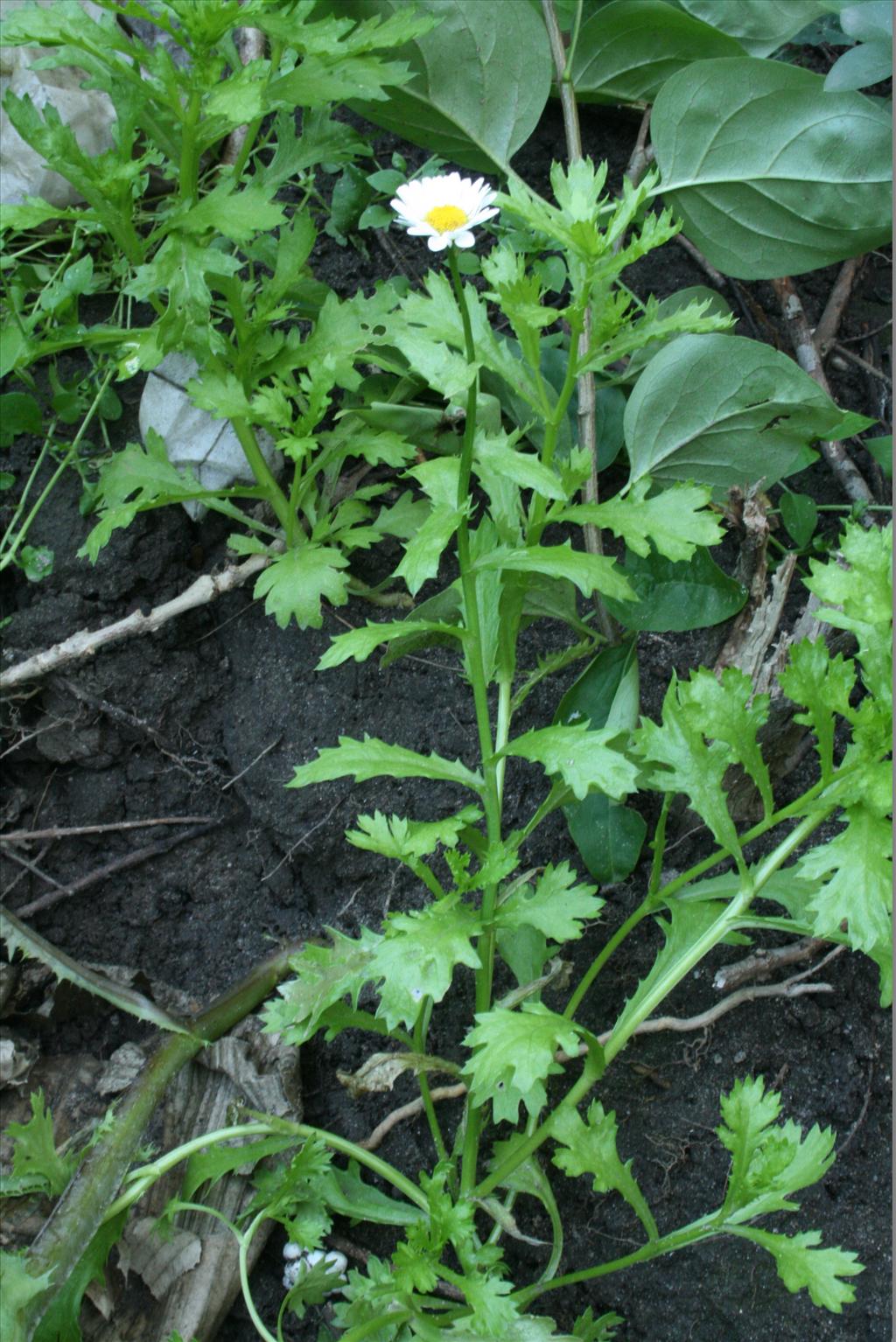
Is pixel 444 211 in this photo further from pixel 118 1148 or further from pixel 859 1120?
pixel 859 1120

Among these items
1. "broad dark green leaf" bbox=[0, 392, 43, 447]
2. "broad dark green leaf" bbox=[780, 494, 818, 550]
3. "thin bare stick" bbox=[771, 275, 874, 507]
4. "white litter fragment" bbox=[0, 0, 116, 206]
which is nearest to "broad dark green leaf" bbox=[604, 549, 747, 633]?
"broad dark green leaf" bbox=[780, 494, 818, 550]

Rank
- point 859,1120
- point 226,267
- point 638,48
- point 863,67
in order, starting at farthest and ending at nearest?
point 638,48
point 863,67
point 859,1120
point 226,267

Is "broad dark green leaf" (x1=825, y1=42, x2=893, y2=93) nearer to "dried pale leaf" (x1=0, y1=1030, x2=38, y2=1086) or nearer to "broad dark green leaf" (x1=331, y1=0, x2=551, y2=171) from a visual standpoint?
"broad dark green leaf" (x1=331, y1=0, x2=551, y2=171)

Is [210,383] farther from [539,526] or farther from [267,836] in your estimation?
[267,836]

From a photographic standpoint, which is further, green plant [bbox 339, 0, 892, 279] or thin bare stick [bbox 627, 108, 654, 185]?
thin bare stick [bbox 627, 108, 654, 185]

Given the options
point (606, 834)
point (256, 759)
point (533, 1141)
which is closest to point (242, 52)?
point (256, 759)

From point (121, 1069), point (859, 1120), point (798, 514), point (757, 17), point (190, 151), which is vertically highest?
point (190, 151)

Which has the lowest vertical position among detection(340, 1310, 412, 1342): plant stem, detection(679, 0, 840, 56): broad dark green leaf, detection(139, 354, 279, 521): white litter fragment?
detection(340, 1310, 412, 1342): plant stem
